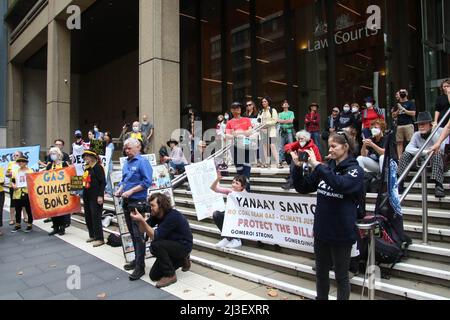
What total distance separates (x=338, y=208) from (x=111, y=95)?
26.2 m

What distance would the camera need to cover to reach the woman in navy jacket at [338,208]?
3.21 meters

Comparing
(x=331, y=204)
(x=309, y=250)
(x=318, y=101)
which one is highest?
(x=318, y=101)

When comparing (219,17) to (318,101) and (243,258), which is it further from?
(243,258)

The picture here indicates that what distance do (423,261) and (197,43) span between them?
1453 cm

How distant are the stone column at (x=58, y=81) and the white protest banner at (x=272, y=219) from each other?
14067mm

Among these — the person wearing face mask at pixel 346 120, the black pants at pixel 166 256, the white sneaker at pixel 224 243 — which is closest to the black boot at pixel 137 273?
the black pants at pixel 166 256

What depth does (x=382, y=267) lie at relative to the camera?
430 centimetres

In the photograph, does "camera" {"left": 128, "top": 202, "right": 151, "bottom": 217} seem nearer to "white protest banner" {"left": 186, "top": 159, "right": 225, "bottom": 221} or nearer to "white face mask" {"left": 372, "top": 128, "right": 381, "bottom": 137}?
"white protest banner" {"left": 186, "top": 159, "right": 225, "bottom": 221}

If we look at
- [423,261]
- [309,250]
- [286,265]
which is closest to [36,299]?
[286,265]

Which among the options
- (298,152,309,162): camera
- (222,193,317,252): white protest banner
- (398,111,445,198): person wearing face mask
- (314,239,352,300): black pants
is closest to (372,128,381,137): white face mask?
(398,111,445,198): person wearing face mask

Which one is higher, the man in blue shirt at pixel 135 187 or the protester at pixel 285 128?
the protester at pixel 285 128

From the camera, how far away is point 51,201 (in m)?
8.08

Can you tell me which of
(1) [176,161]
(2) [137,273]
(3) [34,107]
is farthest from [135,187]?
(3) [34,107]

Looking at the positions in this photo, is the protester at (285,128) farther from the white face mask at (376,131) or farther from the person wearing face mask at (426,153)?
the person wearing face mask at (426,153)
